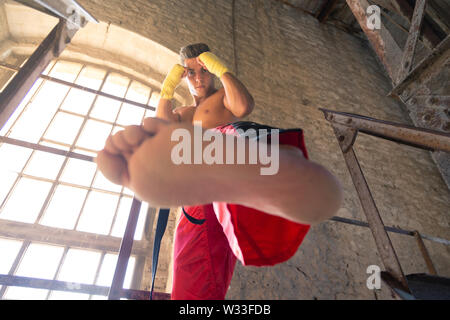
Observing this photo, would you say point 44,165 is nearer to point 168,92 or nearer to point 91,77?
point 91,77

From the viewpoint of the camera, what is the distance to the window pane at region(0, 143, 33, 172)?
221 cm

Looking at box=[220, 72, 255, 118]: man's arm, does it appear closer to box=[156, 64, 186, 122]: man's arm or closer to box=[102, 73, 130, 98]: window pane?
box=[156, 64, 186, 122]: man's arm

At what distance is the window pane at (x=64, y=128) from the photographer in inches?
101

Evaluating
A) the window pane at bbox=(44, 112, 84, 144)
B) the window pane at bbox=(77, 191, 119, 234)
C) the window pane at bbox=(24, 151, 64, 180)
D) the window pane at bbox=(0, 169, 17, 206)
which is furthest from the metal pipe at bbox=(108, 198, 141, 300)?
the window pane at bbox=(44, 112, 84, 144)

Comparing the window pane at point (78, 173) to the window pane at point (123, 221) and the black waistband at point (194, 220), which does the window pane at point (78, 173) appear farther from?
the black waistband at point (194, 220)

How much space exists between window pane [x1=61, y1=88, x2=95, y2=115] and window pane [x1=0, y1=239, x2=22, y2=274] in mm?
1541

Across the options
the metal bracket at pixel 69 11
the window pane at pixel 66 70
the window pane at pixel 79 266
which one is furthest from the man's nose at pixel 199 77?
the window pane at pixel 66 70

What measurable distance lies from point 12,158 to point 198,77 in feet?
6.86

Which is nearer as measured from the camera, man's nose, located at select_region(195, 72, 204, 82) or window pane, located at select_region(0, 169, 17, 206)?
man's nose, located at select_region(195, 72, 204, 82)

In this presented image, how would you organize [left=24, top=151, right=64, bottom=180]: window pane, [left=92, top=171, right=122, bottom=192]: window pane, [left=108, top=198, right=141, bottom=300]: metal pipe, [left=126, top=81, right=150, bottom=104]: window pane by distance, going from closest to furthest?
1. [left=108, top=198, right=141, bottom=300]: metal pipe
2. [left=24, top=151, right=64, bottom=180]: window pane
3. [left=92, top=171, right=122, bottom=192]: window pane
4. [left=126, top=81, right=150, bottom=104]: window pane

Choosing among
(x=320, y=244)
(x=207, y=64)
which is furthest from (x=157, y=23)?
(x=320, y=244)

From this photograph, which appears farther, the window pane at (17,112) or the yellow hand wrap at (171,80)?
the window pane at (17,112)

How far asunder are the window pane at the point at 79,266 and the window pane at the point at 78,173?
67cm
